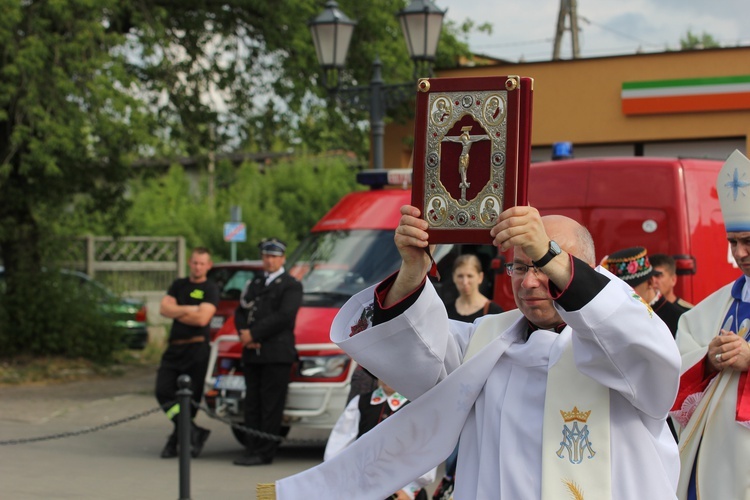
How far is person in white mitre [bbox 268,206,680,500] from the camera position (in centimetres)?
297

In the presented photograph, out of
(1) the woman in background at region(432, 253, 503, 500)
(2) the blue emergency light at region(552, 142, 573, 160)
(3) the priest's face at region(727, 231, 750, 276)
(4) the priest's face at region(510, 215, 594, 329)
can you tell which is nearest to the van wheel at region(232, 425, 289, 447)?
(1) the woman in background at region(432, 253, 503, 500)

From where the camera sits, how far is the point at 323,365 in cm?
1051

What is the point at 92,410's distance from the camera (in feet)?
47.1

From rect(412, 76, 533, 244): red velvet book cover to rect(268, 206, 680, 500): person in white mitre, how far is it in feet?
0.30

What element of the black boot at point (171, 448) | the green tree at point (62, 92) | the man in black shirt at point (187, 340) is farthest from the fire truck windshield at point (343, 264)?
the green tree at point (62, 92)

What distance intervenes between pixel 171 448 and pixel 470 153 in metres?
8.38

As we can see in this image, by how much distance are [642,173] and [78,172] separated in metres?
10.2

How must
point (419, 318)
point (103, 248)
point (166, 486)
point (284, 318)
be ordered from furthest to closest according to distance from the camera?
point (103, 248), point (284, 318), point (166, 486), point (419, 318)

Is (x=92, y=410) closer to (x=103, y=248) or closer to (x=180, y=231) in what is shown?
(x=103, y=248)

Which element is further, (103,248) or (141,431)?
(103,248)

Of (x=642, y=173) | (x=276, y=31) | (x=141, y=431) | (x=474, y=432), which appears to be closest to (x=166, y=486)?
(x=141, y=431)

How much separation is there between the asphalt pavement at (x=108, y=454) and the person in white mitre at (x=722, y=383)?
5010 millimetres

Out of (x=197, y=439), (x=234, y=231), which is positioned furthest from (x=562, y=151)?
(x=234, y=231)

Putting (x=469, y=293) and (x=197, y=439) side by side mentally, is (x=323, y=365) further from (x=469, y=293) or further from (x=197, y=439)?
(x=469, y=293)
